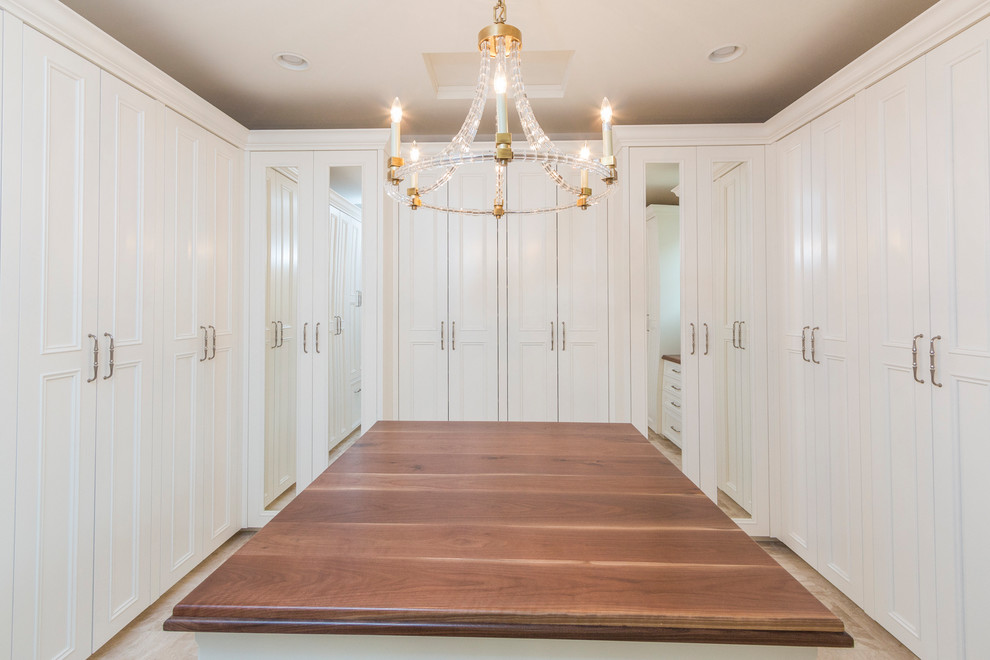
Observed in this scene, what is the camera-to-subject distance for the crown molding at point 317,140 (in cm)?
288

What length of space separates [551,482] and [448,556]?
0.47m

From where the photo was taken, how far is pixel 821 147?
236 centimetres

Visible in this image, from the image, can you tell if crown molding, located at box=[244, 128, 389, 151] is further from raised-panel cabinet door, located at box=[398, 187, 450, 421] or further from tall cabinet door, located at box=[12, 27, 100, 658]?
tall cabinet door, located at box=[12, 27, 100, 658]

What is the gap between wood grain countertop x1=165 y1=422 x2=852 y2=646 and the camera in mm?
752

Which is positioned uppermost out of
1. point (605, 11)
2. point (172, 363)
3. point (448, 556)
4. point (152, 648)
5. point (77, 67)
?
point (605, 11)

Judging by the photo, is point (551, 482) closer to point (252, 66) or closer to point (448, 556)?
point (448, 556)

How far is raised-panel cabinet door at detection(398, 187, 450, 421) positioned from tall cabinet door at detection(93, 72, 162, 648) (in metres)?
1.31

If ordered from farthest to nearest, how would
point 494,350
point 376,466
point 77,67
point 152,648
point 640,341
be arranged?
point 494,350 < point 640,341 < point 152,648 < point 77,67 < point 376,466

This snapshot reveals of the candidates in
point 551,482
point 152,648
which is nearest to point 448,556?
point 551,482

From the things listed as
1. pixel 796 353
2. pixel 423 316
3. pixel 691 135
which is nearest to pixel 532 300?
pixel 423 316

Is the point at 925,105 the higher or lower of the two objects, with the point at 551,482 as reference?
higher

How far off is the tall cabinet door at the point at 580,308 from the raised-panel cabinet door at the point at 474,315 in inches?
16.8

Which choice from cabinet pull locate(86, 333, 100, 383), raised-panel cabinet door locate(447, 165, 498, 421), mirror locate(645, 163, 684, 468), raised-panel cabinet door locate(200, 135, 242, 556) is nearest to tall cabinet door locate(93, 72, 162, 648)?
cabinet pull locate(86, 333, 100, 383)

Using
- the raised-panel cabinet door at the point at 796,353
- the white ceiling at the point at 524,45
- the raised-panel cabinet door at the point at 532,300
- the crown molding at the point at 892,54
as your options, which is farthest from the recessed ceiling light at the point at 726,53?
the raised-panel cabinet door at the point at 532,300
